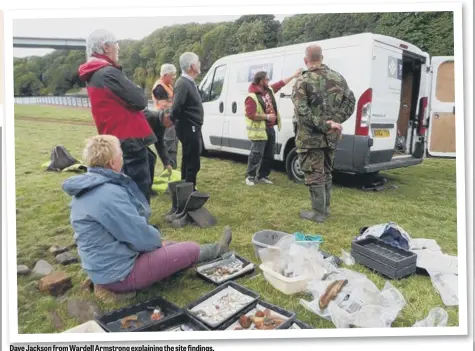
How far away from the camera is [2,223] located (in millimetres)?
2412

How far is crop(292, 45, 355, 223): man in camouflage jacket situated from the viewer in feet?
10.1

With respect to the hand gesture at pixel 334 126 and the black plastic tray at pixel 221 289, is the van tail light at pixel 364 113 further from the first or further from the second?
the black plastic tray at pixel 221 289

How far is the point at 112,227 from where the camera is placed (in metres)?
1.96

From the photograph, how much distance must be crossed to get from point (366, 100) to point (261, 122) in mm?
1059

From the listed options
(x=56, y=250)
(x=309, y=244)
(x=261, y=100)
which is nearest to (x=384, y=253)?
(x=309, y=244)

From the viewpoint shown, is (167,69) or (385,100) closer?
(167,69)

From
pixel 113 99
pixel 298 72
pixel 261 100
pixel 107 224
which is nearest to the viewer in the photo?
pixel 107 224

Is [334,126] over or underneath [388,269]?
over

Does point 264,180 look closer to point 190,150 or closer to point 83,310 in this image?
point 190,150

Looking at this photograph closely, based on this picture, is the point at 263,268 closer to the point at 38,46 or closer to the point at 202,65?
the point at 202,65

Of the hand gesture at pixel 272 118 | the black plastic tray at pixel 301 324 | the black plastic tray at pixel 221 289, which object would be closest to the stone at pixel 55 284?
the black plastic tray at pixel 221 289

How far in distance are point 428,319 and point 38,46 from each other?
2912 millimetres

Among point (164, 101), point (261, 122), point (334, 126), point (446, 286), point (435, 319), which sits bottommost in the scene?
point (435, 319)

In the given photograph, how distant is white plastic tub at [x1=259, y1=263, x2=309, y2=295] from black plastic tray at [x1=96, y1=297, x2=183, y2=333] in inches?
22.6
